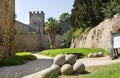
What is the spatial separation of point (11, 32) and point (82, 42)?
17738mm

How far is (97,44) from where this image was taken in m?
36.6

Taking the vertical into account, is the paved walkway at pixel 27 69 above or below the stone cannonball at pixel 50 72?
below

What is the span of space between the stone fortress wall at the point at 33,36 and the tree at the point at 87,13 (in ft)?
36.6

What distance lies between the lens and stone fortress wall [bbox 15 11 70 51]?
55.1 metres

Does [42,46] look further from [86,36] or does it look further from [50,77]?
[50,77]

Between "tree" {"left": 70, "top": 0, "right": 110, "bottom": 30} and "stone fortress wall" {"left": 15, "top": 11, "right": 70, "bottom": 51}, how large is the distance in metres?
11.1

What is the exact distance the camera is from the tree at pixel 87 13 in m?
38.9

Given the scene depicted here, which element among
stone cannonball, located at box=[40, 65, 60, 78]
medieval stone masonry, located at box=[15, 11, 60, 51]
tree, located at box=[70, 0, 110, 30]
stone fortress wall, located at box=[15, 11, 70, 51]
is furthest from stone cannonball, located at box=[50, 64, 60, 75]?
stone fortress wall, located at box=[15, 11, 70, 51]

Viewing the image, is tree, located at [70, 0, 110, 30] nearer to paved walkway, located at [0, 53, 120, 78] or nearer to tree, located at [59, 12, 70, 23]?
paved walkway, located at [0, 53, 120, 78]

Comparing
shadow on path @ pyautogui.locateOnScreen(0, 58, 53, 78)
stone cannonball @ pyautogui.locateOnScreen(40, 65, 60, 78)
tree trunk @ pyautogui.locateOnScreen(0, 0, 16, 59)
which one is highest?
tree trunk @ pyautogui.locateOnScreen(0, 0, 16, 59)

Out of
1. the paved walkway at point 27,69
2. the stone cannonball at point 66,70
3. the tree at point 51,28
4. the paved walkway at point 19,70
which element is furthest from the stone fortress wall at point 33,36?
the stone cannonball at point 66,70

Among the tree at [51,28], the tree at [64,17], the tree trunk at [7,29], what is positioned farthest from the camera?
the tree at [64,17]

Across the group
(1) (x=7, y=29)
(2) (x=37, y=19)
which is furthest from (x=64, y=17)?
(1) (x=7, y=29)

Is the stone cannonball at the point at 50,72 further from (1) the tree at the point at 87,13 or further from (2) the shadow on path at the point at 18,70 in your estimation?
(1) the tree at the point at 87,13
